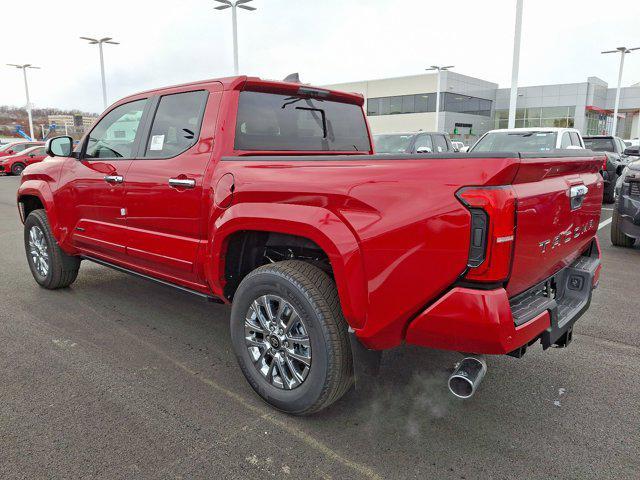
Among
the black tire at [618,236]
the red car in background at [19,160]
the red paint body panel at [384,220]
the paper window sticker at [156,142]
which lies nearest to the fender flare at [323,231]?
the red paint body panel at [384,220]

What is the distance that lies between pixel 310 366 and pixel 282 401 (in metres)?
0.32

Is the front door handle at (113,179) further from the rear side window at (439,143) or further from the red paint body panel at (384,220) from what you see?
the rear side window at (439,143)

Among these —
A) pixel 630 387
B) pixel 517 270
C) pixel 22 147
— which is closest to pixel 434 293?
pixel 517 270

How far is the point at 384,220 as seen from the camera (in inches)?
88.2

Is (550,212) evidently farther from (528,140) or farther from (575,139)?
(575,139)

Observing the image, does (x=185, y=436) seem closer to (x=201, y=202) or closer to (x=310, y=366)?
(x=310, y=366)

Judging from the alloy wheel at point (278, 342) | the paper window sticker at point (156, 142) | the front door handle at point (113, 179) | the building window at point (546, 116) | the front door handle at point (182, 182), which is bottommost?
the alloy wheel at point (278, 342)

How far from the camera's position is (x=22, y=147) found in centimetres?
2541

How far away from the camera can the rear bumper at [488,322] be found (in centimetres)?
205

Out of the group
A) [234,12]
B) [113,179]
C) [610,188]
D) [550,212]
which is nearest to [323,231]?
[550,212]

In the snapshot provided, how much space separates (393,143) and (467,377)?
35.6 feet

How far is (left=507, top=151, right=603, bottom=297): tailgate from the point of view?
6.95 ft

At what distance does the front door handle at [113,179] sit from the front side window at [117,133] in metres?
0.18

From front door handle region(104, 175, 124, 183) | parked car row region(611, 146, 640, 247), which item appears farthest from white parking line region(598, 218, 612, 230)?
front door handle region(104, 175, 124, 183)
